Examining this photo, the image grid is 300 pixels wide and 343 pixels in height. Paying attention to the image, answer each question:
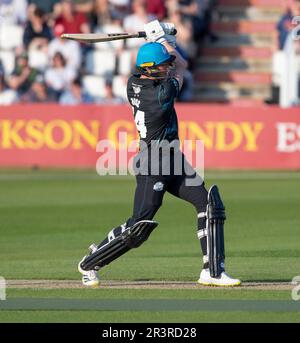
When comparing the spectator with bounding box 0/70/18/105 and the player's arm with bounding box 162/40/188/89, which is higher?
the player's arm with bounding box 162/40/188/89

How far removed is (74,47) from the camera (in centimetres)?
2583

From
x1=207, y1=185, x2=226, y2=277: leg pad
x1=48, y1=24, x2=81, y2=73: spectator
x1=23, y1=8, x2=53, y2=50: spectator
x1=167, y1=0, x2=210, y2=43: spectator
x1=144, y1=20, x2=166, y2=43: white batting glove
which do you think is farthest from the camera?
x1=167, y1=0, x2=210, y2=43: spectator

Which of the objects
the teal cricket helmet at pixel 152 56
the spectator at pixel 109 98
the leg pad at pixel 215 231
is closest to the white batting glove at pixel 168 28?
the teal cricket helmet at pixel 152 56

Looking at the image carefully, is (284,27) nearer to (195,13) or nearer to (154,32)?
(195,13)

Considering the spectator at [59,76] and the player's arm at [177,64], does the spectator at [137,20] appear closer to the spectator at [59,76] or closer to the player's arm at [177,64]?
the spectator at [59,76]

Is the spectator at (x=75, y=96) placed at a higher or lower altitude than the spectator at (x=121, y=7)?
lower

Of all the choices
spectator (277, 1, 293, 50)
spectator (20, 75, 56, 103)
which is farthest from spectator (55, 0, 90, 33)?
spectator (277, 1, 293, 50)

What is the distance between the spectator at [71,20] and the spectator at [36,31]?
0.35m

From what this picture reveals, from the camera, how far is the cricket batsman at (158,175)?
9.95 metres

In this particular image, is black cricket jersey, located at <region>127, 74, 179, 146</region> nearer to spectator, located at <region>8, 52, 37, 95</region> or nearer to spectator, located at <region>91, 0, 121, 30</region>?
spectator, located at <region>8, 52, 37, 95</region>

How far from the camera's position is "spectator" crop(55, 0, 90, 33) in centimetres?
2609

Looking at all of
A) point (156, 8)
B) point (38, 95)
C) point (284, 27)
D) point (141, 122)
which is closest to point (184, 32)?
Result: point (156, 8)

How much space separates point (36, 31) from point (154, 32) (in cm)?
1683
